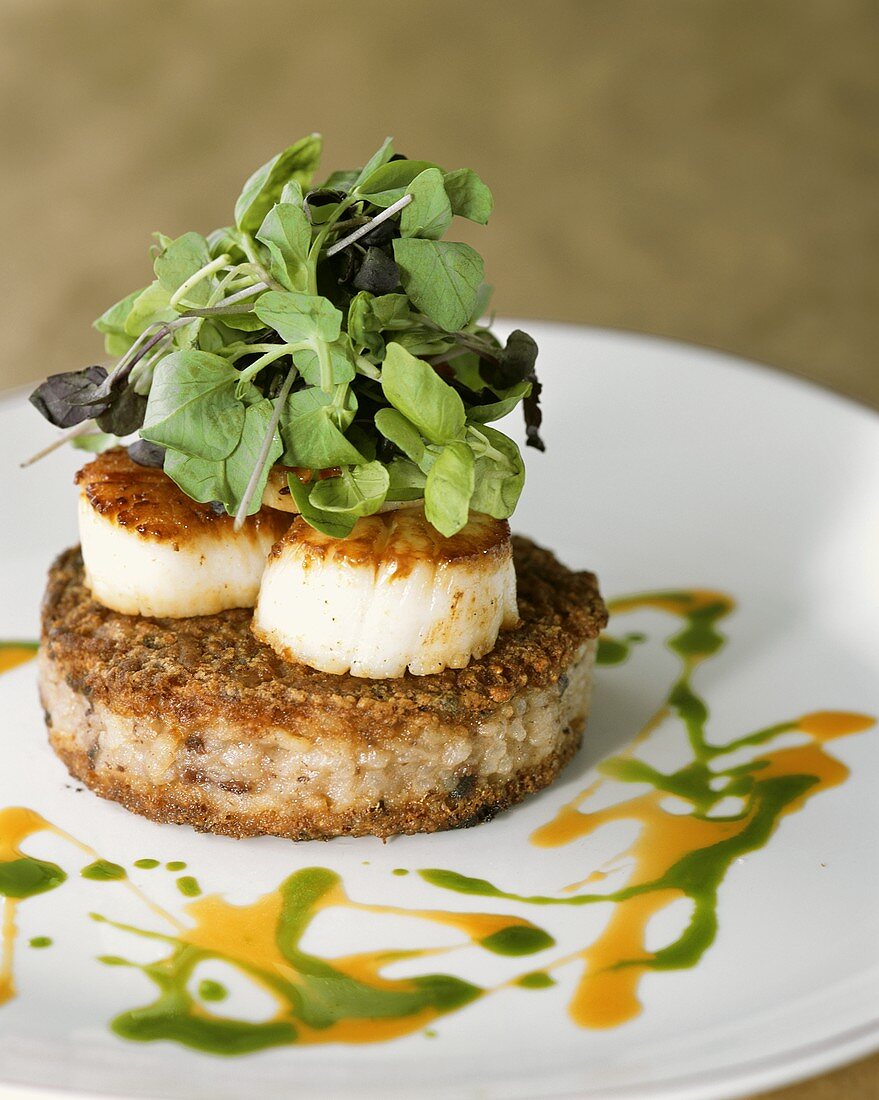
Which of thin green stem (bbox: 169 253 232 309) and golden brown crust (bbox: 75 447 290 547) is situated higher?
thin green stem (bbox: 169 253 232 309)

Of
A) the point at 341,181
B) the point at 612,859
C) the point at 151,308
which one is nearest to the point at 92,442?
the point at 151,308

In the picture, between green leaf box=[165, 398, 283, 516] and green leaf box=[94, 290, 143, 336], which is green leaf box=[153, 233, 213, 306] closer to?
green leaf box=[94, 290, 143, 336]

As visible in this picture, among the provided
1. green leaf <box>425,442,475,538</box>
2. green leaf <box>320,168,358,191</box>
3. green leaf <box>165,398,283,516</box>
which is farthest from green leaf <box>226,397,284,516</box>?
green leaf <box>320,168,358,191</box>

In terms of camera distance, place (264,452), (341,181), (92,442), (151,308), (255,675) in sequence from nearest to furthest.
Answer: (264,452) < (255,675) < (151,308) < (341,181) < (92,442)

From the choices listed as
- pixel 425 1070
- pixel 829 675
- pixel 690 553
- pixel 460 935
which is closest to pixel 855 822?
pixel 829 675

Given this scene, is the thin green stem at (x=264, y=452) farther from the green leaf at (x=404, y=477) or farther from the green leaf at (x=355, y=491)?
the green leaf at (x=404, y=477)

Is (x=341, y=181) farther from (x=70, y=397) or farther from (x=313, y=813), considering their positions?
(x=313, y=813)

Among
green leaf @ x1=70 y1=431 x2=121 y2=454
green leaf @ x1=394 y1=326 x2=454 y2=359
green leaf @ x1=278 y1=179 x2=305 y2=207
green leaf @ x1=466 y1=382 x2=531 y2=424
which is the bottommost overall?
green leaf @ x1=466 y1=382 x2=531 y2=424

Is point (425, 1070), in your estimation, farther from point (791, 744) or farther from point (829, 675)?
point (829, 675)
